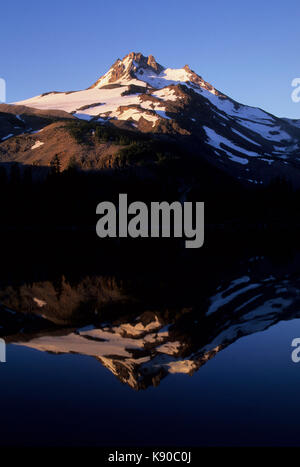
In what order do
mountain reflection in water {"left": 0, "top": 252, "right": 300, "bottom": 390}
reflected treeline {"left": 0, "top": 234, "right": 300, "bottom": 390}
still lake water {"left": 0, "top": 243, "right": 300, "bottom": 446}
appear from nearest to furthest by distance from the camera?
still lake water {"left": 0, "top": 243, "right": 300, "bottom": 446}
mountain reflection in water {"left": 0, "top": 252, "right": 300, "bottom": 390}
reflected treeline {"left": 0, "top": 234, "right": 300, "bottom": 390}

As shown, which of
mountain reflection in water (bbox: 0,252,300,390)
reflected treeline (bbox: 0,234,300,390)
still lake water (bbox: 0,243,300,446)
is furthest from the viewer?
reflected treeline (bbox: 0,234,300,390)

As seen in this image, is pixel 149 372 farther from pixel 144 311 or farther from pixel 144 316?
pixel 144 311

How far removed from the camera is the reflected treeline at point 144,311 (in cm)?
1727

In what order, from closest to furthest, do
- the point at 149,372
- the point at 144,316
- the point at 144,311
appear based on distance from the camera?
the point at 149,372 < the point at 144,316 < the point at 144,311

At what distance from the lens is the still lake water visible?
36.8ft

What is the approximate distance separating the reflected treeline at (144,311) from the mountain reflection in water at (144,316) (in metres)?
0.04

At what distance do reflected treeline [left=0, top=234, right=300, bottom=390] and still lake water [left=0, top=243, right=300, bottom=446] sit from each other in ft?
0.27

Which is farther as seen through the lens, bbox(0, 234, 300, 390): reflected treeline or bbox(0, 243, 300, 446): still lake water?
bbox(0, 234, 300, 390): reflected treeline

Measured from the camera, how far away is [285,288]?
105 ft

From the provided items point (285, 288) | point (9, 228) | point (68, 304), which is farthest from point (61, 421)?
point (9, 228)

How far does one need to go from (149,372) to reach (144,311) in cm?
940

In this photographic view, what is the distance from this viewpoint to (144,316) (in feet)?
77.0

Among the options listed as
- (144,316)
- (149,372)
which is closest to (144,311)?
(144,316)
